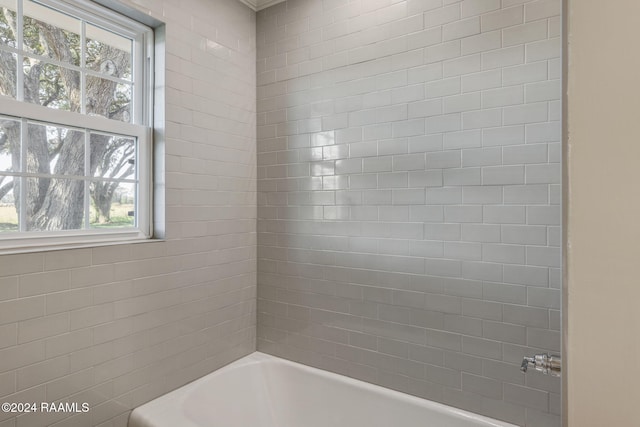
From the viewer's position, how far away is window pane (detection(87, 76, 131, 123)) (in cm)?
167

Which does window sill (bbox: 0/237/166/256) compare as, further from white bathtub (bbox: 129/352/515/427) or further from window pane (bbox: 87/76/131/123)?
white bathtub (bbox: 129/352/515/427)

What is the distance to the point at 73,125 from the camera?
157 cm

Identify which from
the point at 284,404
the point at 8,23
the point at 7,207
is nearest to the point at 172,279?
the point at 7,207

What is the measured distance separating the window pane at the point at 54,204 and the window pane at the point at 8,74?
35 centimetres

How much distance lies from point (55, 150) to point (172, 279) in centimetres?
79

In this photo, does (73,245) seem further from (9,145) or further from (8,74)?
(8,74)

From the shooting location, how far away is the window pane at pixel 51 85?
1459 mm

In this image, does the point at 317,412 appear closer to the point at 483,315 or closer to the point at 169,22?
the point at 483,315

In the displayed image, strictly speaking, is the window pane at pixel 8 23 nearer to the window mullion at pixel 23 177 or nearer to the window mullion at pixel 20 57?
the window mullion at pixel 20 57

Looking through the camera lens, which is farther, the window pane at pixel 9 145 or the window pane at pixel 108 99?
the window pane at pixel 108 99

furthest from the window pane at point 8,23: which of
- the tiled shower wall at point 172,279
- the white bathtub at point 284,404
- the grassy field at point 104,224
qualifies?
the white bathtub at point 284,404
